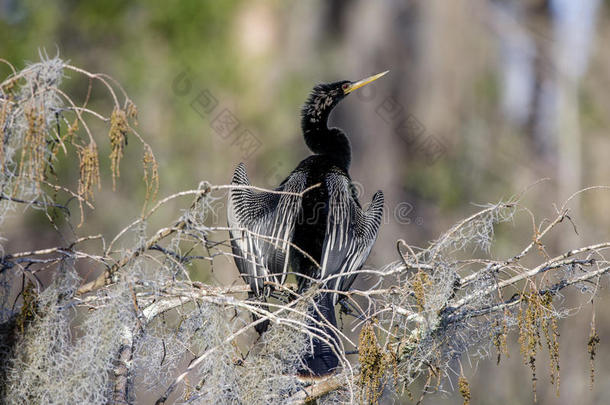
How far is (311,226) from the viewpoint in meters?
3.63

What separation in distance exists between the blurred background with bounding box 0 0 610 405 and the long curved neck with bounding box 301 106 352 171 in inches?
242

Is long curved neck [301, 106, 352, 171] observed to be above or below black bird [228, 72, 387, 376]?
above

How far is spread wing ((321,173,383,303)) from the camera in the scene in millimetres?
3377

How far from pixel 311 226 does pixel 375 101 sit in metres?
9.12

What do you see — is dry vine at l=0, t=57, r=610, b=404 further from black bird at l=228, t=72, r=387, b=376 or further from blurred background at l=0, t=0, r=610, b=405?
blurred background at l=0, t=0, r=610, b=405

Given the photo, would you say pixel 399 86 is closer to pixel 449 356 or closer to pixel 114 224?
pixel 114 224

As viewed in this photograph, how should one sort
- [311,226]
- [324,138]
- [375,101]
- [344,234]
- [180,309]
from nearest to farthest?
[180,309] → [344,234] → [311,226] → [324,138] → [375,101]

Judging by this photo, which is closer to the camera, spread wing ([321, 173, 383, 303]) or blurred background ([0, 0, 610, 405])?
spread wing ([321, 173, 383, 303])

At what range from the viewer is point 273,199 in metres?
3.81

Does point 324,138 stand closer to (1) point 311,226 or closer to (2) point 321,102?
(2) point 321,102

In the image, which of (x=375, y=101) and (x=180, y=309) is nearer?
(x=180, y=309)

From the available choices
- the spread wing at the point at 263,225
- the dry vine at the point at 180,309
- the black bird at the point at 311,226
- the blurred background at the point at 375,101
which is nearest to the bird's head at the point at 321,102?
the black bird at the point at 311,226

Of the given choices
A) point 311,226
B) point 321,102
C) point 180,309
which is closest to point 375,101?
point 321,102

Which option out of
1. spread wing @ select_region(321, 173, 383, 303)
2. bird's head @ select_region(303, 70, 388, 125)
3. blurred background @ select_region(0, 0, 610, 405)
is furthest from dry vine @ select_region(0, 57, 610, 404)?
blurred background @ select_region(0, 0, 610, 405)
